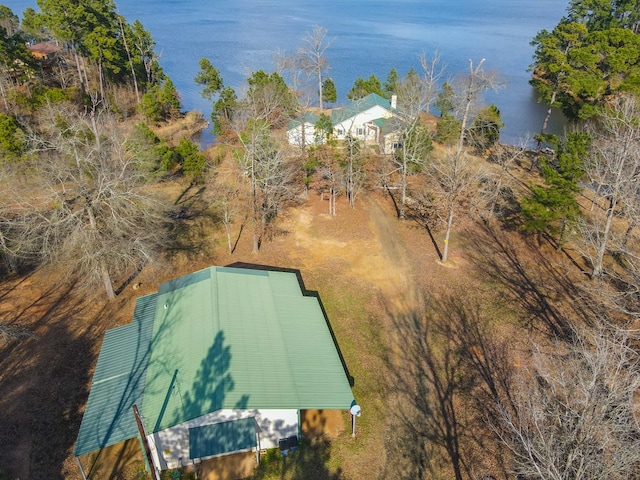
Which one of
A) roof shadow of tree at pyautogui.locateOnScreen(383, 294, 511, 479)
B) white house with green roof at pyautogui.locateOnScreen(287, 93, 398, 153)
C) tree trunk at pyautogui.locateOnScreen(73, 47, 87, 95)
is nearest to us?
roof shadow of tree at pyautogui.locateOnScreen(383, 294, 511, 479)

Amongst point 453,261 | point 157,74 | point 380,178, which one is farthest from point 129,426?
point 157,74

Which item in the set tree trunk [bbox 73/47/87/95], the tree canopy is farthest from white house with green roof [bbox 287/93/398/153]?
tree trunk [bbox 73/47/87/95]

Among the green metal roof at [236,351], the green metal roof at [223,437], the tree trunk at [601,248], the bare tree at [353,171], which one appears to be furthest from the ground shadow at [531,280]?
the green metal roof at [223,437]

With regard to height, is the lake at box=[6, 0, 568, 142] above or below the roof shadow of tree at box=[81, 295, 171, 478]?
above

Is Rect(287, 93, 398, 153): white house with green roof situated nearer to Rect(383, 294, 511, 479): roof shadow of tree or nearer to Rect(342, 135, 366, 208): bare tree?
Rect(342, 135, 366, 208): bare tree

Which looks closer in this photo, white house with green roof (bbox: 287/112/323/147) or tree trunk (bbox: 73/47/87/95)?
white house with green roof (bbox: 287/112/323/147)

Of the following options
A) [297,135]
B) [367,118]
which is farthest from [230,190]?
[367,118]

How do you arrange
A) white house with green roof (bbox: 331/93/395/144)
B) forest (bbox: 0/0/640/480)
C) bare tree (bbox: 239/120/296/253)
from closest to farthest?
forest (bbox: 0/0/640/480) < bare tree (bbox: 239/120/296/253) < white house with green roof (bbox: 331/93/395/144)

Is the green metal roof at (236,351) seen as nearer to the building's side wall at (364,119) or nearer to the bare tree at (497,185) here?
the bare tree at (497,185)

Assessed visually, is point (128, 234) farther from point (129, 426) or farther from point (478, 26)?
point (478, 26)
